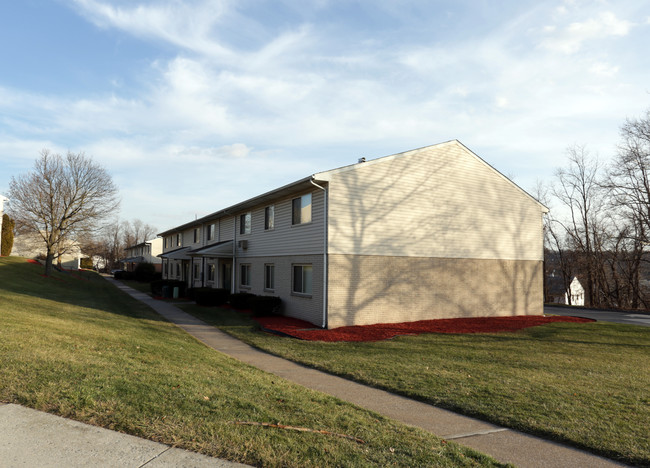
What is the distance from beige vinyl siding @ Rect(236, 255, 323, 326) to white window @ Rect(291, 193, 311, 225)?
1408 millimetres

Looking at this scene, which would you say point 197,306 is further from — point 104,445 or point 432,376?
point 104,445

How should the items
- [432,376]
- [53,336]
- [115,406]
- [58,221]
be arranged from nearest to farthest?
[115,406], [432,376], [53,336], [58,221]

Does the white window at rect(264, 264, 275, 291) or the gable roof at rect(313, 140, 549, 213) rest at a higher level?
the gable roof at rect(313, 140, 549, 213)

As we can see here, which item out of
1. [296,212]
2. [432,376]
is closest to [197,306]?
[296,212]

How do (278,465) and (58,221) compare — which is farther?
(58,221)

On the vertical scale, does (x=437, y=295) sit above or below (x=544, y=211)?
below

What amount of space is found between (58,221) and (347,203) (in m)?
30.6

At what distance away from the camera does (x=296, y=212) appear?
17734mm

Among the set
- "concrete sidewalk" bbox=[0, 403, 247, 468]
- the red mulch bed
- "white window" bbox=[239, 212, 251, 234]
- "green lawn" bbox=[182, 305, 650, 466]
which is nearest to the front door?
"white window" bbox=[239, 212, 251, 234]

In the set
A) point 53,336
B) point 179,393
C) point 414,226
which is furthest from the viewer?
point 414,226

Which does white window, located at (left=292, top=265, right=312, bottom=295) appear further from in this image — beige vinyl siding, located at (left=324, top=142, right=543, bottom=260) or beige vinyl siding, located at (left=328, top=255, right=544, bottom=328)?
beige vinyl siding, located at (left=324, top=142, right=543, bottom=260)

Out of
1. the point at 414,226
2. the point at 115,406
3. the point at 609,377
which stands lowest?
the point at 609,377

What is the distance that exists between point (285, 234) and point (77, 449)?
575 inches

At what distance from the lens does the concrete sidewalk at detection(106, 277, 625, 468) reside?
4.79 meters
